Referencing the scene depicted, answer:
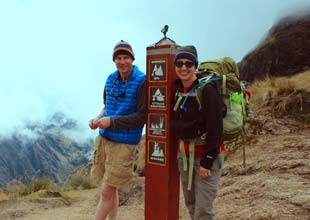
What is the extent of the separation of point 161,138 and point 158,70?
654 millimetres

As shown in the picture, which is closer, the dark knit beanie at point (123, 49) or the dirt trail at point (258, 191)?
the dark knit beanie at point (123, 49)

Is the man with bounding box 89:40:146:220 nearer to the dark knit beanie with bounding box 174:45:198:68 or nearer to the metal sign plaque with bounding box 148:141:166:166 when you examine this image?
the metal sign plaque with bounding box 148:141:166:166

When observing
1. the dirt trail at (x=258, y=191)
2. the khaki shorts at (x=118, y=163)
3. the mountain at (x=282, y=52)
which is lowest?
the dirt trail at (x=258, y=191)

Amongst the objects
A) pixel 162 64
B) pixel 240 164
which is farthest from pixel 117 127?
pixel 240 164

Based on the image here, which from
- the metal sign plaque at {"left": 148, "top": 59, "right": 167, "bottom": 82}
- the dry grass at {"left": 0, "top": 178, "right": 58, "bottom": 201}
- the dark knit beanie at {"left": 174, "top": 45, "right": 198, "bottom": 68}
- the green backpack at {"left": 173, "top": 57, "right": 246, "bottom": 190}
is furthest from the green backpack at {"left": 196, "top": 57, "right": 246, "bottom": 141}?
the dry grass at {"left": 0, "top": 178, "right": 58, "bottom": 201}

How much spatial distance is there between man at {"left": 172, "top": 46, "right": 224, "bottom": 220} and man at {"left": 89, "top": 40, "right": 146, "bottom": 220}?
0.49m

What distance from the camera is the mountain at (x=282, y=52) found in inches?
543

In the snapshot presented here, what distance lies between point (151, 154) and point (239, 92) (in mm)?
1138

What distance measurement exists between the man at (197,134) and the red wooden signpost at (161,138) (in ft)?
0.91

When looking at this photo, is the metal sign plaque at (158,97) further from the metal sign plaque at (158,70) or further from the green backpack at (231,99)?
the green backpack at (231,99)

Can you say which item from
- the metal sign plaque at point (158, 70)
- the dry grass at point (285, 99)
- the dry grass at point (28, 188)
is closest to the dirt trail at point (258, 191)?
the dry grass at point (285, 99)

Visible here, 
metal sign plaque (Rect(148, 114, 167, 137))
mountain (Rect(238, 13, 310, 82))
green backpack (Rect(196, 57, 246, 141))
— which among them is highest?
mountain (Rect(238, 13, 310, 82))

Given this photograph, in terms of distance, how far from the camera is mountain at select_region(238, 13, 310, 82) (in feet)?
45.3

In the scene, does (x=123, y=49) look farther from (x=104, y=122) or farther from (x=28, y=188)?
(x=28, y=188)
